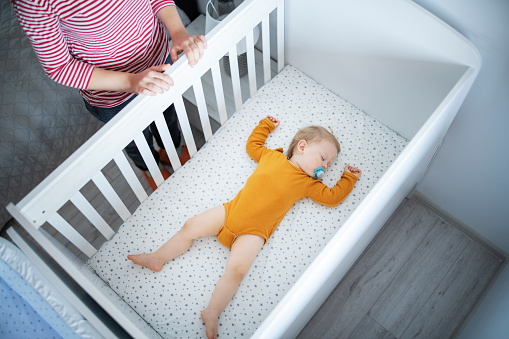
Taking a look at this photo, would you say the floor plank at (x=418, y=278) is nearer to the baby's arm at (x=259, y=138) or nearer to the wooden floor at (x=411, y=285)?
the wooden floor at (x=411, y=285)

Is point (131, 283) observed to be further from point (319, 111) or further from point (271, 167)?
point (319, 111)

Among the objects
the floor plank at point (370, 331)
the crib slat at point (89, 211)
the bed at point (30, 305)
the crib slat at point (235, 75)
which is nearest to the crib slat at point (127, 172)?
the crib slat at point (89, 211)

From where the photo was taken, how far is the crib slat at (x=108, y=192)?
3.99 ft

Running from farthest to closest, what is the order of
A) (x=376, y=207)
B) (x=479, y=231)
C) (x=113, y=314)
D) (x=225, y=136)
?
(x=479, y=231), (x=225, y=136), (x=376, y=207), (x=113, y=314)

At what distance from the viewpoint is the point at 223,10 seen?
161cm

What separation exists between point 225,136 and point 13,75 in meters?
0.99

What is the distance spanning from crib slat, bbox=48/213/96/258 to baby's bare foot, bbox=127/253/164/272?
6.0 inches

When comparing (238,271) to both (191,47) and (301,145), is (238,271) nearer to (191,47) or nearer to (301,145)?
(301,145)

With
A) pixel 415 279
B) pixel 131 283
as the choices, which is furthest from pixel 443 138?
pixel 131 283

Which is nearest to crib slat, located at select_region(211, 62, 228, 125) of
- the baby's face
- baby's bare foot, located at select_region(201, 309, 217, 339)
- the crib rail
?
the crib rail

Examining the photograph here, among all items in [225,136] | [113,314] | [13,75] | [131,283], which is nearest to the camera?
[113,314]

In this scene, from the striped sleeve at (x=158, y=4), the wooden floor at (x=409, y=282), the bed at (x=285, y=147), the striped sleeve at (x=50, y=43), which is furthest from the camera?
the wooden floor at (x=409, y=282)

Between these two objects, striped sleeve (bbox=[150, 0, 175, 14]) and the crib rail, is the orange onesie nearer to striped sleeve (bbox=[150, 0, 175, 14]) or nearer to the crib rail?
the crib rail

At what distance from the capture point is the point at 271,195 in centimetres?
133
